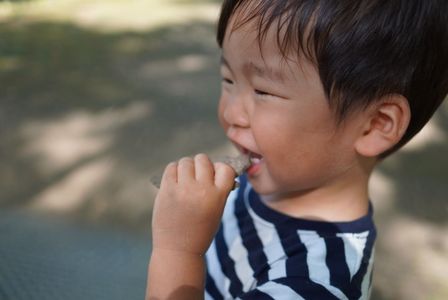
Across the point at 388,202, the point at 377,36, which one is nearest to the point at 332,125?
the point at 377,36

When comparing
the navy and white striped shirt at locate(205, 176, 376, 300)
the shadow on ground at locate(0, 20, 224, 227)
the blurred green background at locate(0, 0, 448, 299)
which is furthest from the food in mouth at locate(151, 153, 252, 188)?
the shadow on ground at locate(0, 20, 224, 227)

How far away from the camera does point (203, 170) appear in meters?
0.74

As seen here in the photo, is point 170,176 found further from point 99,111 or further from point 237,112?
point 99,111

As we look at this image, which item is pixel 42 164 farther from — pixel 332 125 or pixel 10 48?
pixel 332 125

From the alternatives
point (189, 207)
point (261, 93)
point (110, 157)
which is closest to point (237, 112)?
point (261, 93)

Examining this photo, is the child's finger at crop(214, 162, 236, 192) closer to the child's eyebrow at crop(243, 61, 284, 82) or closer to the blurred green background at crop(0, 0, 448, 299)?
the child's eyebrow at crop(243, 61, 284, 82)

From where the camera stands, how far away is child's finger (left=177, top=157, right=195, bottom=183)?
0.73 m

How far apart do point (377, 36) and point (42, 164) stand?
0.97 m

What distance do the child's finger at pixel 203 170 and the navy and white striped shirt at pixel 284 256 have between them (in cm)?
16

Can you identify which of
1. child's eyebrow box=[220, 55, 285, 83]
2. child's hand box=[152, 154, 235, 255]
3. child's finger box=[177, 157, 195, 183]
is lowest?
child's hand box=[152, 154, 235, 255]

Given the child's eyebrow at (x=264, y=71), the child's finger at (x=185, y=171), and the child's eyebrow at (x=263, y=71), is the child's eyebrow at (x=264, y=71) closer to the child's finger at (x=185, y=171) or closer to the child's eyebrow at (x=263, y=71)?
the child's eyebrow at (x=263, y=71)

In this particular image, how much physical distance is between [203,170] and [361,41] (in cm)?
25

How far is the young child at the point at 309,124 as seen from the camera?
27.2 inches

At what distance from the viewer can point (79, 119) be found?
5.25ft
